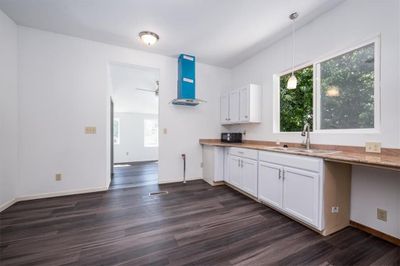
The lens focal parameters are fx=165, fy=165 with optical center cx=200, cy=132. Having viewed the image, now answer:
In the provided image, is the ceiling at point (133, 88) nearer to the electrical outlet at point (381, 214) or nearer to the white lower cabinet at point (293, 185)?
the white lower cabinet at point (293, 185)

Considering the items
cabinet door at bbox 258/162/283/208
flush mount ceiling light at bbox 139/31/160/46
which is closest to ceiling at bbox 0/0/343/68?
flush mount ceiling light at bbox 139/31/160/46

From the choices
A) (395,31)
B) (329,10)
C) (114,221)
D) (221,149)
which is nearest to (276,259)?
(114,221)

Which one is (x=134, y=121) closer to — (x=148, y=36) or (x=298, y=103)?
(x=148, y=36)

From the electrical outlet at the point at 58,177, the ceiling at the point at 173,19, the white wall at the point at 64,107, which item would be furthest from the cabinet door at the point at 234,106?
the electrical outlet at the point at 58,177

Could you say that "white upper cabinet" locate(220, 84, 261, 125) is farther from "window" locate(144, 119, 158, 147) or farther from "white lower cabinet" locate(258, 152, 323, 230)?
"window" locate(144, 119, 158, 147)

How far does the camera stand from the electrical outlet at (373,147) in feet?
5.87

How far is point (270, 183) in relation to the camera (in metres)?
2.39

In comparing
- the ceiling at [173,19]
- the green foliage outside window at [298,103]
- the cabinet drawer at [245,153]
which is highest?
the ceiling at [173,19]

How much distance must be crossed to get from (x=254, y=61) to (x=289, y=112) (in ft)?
4.67

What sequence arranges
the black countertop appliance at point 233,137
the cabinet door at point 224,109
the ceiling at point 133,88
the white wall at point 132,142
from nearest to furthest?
the black countertop appliance at point 233,137 → the cabinet door at point 224,109 → the ceiling at point 133,88 → the white wall at point 132,142

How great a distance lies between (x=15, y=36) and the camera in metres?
2.61

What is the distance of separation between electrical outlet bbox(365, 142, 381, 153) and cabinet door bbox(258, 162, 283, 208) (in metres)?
0.92

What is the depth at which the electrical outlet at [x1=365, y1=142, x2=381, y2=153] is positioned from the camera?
179 centimetres

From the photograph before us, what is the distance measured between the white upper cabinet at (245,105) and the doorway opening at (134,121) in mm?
2396
